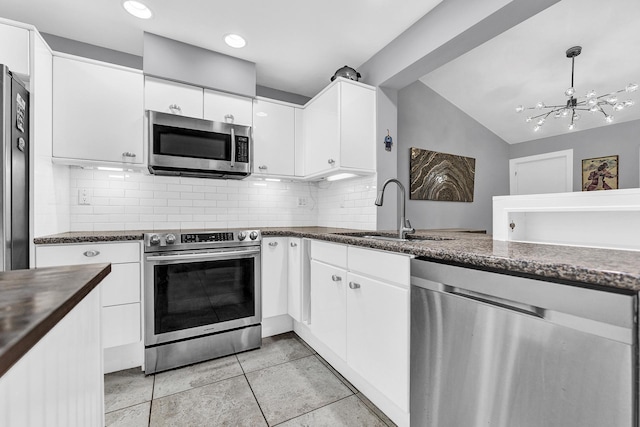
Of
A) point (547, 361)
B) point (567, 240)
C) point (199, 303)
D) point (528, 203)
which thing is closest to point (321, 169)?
point (199, 303)

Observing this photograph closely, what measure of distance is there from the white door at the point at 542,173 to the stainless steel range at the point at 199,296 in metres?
4.57

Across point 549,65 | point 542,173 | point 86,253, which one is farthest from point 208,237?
point 542,173

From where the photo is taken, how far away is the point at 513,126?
172 inches

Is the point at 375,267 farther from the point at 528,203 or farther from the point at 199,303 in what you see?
the point at 199,303

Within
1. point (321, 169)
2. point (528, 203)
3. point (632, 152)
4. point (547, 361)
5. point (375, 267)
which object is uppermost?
point (632, 152)

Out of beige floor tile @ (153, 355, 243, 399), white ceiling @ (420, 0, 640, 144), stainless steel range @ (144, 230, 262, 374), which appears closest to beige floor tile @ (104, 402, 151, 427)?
beige floor tile @ (153, 355, 243, 399)

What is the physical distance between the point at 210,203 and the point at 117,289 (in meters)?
1.10

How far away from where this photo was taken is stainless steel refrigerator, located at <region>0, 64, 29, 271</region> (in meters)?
1.50

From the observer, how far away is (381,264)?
142cm

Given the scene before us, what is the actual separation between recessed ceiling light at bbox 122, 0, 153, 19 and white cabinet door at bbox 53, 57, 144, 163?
399mm

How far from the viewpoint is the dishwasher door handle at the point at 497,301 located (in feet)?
2.84

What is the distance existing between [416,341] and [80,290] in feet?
3.86

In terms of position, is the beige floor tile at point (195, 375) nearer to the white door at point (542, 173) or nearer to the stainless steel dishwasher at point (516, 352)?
the stainless steel dishwasher at point (516, 352)

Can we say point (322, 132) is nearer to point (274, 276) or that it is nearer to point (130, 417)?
point (274, 276)
